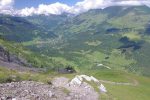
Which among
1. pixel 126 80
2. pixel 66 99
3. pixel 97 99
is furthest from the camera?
pixel 126 80

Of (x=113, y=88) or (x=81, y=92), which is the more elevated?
(x=81, y=92)

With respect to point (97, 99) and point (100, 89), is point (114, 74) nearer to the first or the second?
point (100, 89)

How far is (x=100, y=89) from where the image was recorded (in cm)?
9044

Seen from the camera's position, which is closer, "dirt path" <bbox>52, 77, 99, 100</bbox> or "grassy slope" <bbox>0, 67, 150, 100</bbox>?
"dirt path" <bbox>52, 77, 99, 100</bbox>

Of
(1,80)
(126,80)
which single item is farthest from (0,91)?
(126,80)

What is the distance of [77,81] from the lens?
93938 mm

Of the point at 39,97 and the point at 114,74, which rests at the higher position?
the point at 39,97

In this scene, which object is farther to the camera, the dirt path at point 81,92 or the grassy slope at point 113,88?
the grassy slope at point 113,88

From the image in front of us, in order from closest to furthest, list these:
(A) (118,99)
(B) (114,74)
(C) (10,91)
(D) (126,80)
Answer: (C) (10,91) → (A) (118,99) → (D) (126,80) → (B) (114,74)

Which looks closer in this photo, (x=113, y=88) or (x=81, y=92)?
(x=81, y=92)

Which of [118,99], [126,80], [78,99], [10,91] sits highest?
[10,91]

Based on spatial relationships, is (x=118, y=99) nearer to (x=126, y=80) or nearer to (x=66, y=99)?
(x=66, y=99)

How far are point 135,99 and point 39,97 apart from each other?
4771 cm

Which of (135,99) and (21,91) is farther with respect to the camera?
(135,99)
